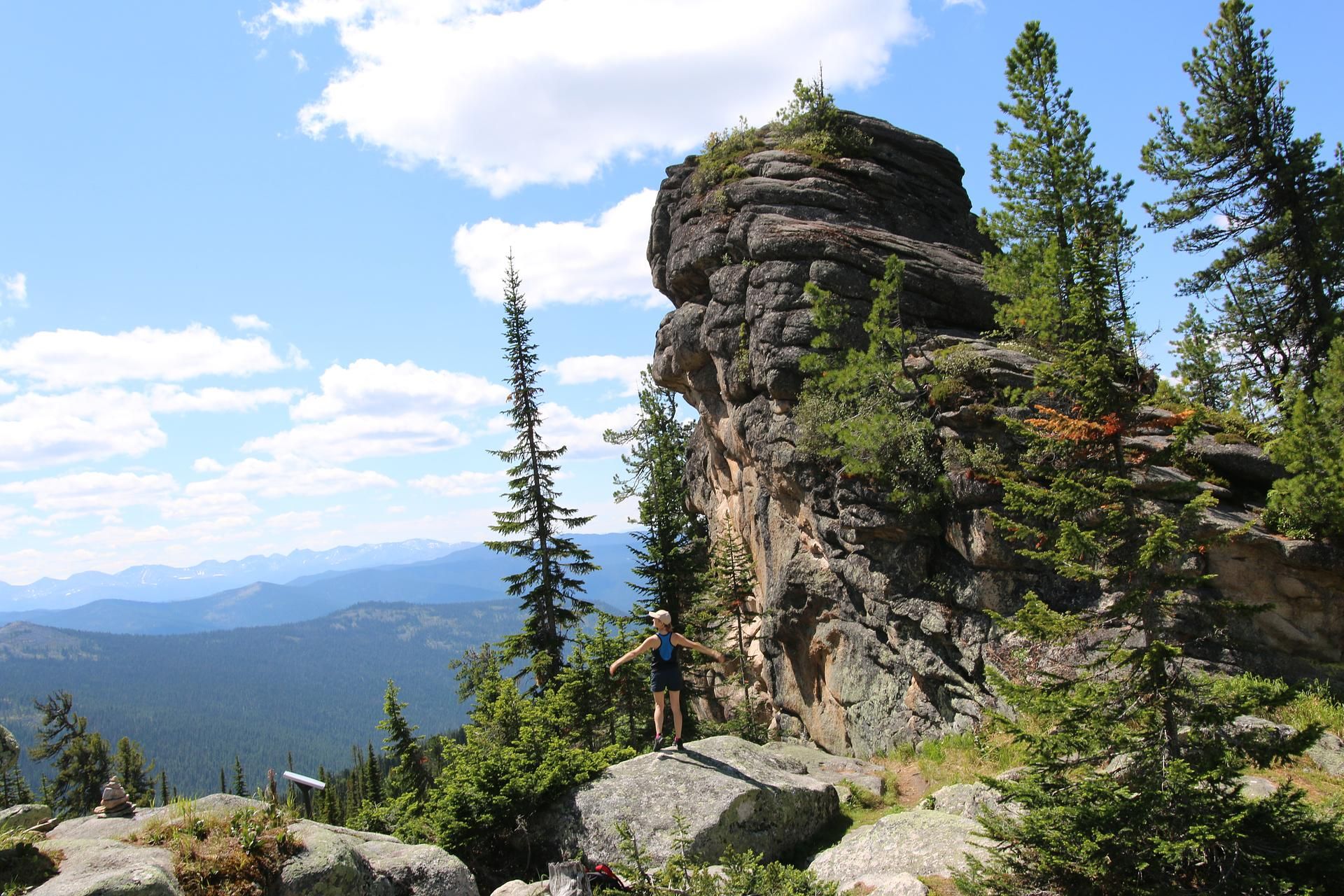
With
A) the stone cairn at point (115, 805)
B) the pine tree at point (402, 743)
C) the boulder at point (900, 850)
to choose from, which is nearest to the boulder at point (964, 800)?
the boulder at point (900, 850)

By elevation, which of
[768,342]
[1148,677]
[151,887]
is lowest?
[151,887]

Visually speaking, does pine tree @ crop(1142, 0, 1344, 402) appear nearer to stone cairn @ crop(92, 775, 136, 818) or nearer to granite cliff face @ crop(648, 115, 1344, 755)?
granite cliff face @ crop(648, 115, 1344, 755)

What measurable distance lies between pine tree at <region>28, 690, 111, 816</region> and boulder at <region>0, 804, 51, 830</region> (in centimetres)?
5362

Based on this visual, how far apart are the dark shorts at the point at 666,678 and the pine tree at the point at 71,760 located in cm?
5699

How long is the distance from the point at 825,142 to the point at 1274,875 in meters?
29.3

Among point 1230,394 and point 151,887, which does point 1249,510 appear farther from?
point 151,887

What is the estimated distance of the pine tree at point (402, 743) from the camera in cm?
2853

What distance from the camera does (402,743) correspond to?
3112 cm

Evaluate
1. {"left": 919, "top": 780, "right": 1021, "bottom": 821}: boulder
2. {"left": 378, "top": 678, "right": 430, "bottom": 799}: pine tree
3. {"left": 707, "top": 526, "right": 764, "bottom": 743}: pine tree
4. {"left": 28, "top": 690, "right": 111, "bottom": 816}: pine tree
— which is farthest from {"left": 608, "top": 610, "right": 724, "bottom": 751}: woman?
{"left": 28, "top": 690, "right": 111, "bottom": 816}: pine tree

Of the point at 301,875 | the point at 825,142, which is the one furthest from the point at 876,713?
the point at 825,142

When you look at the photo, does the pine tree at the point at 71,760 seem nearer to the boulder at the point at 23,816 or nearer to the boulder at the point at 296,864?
the boulder at the point at 23,816

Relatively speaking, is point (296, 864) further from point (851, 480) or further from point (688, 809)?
point (851, 480)

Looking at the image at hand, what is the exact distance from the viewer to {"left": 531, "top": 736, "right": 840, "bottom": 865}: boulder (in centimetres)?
1102

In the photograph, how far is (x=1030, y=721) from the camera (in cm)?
1620
